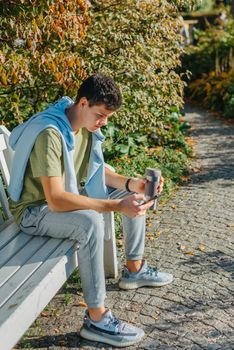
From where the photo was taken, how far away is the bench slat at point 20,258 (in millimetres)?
3018

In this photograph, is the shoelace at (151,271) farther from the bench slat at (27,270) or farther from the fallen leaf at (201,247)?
the bench slat at (27,270)

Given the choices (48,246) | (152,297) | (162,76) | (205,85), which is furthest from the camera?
(205,85)

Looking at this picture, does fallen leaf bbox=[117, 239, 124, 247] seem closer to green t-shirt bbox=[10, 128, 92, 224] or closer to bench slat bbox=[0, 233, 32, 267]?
green t-shirt bbox=[10, 128, 92, 224]

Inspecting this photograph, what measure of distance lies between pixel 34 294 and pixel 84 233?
0.56 metres

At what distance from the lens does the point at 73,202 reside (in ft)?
10.7

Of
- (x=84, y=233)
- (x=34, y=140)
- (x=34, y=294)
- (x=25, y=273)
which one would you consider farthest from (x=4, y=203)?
(x=34, y=294)

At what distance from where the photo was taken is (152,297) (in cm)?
392

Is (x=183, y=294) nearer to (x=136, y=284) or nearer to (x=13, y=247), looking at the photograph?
(x=136, y=284)

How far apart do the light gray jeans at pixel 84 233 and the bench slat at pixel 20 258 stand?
2.7 inches

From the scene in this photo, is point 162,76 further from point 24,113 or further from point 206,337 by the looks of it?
point 206,337

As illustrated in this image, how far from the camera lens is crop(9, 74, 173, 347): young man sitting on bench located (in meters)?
3.26

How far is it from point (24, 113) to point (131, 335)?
3145 millimetres

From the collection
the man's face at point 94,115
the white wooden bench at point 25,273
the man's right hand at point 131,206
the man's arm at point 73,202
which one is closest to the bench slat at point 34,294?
the white wooden bench at point 25,273

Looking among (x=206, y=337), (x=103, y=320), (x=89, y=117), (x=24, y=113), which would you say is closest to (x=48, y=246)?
(x=103, y=320)
